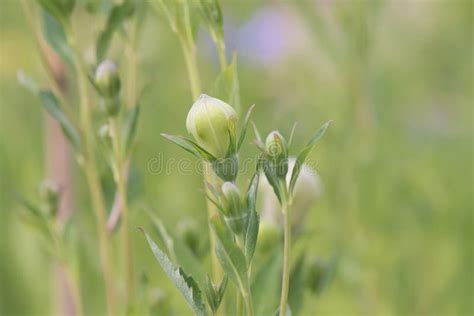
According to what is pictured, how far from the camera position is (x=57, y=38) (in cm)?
57

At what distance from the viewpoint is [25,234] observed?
1.16m

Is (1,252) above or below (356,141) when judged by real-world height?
below

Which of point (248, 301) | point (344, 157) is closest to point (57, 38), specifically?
point (248, 301)

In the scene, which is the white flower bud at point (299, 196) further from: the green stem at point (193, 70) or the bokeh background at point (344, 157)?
the green stem at point (193, 70)

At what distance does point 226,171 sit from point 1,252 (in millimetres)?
900

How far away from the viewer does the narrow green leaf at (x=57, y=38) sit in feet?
1.86

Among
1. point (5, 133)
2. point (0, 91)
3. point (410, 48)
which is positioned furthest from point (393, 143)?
point (410, 48)

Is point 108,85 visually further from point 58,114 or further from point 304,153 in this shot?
point 304,153

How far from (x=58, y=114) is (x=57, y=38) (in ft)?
0.19

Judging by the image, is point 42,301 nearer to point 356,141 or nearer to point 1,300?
point 1,300

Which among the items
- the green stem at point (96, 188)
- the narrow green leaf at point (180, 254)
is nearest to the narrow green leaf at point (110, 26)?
the green stem at point (96, 188)

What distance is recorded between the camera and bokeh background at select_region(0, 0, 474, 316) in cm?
91

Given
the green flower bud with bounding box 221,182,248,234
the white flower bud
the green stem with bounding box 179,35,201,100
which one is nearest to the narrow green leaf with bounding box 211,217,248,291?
the green flower bud with bounding box 221,182,248,234

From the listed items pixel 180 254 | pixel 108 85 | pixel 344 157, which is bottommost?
pixel 344 157
